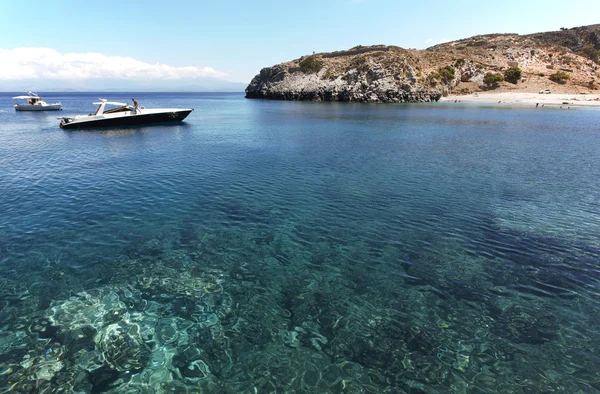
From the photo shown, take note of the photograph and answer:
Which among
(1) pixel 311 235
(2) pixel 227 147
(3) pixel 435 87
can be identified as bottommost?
(1) pixel 311 235

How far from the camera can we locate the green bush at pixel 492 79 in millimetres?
134150

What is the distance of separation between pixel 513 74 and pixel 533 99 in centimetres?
2717

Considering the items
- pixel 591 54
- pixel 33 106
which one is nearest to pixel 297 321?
pixel 33 106

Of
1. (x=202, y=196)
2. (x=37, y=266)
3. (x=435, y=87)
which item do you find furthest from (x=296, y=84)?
(x=37, y=266)

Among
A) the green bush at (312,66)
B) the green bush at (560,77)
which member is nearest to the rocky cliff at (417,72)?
the green bush at (312,66)

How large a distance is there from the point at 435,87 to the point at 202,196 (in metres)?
136

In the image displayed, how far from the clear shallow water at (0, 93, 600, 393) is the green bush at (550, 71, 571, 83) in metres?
141

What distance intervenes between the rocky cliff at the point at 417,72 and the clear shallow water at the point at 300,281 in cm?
10551

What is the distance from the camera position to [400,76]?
12250cm

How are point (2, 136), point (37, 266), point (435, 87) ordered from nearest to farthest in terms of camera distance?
point (37, 266) → point (2, 136) → point (435, 87)

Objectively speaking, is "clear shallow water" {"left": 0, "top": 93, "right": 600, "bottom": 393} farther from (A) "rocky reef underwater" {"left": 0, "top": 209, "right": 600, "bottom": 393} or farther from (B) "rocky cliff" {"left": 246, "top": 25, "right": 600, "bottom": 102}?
(B) "rocky cliff" {"left": 246, "top": 25, "right": 600, "bottom": 102}

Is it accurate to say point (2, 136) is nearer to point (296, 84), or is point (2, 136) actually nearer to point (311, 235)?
point (311, 235)

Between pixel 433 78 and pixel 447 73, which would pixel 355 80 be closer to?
pixel 433 78

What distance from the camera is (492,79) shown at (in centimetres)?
13538
